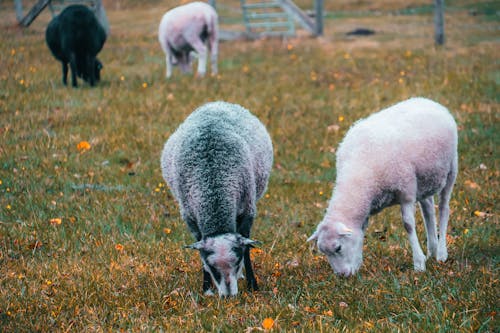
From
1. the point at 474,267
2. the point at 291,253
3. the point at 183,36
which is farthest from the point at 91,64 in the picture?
the point at 474,267

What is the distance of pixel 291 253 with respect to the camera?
18.0 ft

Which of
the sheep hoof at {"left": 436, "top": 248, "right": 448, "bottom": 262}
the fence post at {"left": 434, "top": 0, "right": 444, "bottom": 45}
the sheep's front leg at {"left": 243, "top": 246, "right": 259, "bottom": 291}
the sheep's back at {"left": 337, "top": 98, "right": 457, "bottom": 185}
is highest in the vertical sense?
the sheep's back at {"left": 337, "top": 98, "right": 457, "bottom": 185}

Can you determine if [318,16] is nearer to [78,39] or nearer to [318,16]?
[318,16]

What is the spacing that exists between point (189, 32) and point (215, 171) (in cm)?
935

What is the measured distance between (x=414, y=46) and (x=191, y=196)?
44.4ft

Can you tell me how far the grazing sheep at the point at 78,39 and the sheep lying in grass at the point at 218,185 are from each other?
693 cm

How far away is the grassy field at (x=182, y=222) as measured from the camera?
415 cm

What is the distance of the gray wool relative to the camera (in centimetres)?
453

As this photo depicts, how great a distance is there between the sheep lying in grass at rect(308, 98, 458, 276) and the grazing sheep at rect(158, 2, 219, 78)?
27.4 ft

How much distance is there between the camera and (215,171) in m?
4.61

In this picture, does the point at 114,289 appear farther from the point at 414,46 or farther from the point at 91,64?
the point at 414,46

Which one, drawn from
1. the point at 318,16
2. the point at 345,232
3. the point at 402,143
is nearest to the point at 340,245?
the point at 345,232

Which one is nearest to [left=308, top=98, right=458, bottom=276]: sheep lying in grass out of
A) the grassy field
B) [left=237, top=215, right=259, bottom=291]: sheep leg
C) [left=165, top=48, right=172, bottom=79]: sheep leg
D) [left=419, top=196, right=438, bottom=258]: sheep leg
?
[left=419, top=196, right=438, bottom=258]: sheep leg

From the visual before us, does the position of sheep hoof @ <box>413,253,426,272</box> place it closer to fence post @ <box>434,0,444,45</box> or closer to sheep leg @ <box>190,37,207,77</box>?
sheep leg @ <box>190,37,207,77</box>
